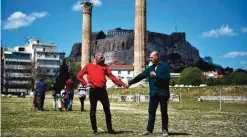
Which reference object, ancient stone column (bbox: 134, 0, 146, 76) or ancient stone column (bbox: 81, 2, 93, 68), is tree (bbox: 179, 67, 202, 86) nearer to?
ancient stone column (bbox: 81, 2, 93, 68)

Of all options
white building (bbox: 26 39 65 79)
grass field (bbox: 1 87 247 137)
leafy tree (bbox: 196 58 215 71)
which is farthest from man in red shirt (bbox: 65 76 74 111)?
leafy tree (bbox: 196 58 215 71)

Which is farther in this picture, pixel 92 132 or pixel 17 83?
pixel 17 83

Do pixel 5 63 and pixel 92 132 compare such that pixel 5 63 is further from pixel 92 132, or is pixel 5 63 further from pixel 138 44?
pixel 92 132

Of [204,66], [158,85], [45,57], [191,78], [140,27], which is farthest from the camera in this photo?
[204,66]

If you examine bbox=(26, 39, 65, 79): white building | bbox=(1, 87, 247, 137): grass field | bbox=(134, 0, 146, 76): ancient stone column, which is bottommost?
bbox=(1, 87, 247, 137): grass field

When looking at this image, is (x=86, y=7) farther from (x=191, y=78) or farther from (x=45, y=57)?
(x=45, y=57)

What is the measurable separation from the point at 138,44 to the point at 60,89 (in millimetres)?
30712

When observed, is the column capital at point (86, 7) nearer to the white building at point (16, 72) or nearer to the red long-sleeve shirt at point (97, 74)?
the white building at point (16, 72)

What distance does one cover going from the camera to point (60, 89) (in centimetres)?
2538

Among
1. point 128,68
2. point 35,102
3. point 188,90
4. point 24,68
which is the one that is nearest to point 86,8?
point 188,90

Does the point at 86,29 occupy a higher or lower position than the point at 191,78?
higher

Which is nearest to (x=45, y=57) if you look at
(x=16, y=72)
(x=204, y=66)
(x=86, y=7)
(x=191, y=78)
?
(x=16, y=72)

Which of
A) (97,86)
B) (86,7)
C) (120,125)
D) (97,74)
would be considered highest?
(86,7)

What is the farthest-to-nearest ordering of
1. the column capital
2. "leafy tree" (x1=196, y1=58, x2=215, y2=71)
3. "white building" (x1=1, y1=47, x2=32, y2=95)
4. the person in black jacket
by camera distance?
"leafy tree" (x1=196, y1=58, x2=215, y2=71)
"white building" (x1=1, y1=47, x2=32, y2=95)
the column capital
the person in black jacket
